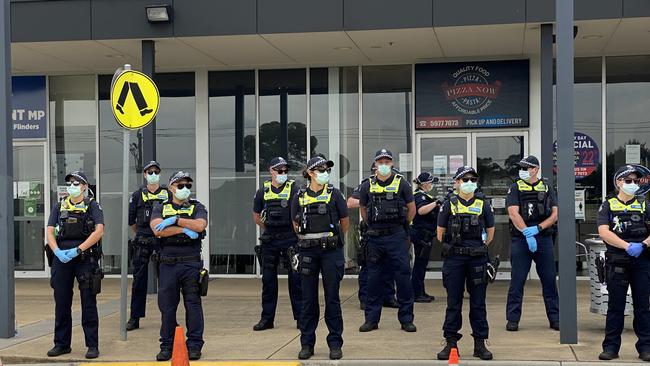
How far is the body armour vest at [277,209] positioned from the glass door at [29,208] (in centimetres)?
782

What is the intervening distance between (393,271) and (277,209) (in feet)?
5.48

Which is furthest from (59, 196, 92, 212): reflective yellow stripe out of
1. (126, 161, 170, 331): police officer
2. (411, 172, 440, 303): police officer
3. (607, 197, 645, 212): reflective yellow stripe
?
(607, 197, 645, 212): reflective yellow stripe

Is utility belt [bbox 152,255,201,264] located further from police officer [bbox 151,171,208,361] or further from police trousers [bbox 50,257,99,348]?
police trousers [bbox 50,257,99,348]

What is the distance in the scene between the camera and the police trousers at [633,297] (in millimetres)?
7195

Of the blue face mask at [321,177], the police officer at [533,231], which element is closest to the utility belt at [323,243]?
the blue face mask at [321,177]

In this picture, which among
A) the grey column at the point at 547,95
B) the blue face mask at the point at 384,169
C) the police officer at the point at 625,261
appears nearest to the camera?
the police officer at the point at 625,261

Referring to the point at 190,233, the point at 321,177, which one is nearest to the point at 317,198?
the point at 321,177

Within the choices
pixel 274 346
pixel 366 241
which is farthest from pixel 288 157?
pixel 274 346

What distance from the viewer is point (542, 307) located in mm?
10508

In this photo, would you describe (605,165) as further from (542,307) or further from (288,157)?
(288,157)

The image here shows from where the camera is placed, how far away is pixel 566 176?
7.93 m

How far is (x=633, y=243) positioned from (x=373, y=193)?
3.07 metres

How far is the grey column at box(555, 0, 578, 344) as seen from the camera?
7.90 meters

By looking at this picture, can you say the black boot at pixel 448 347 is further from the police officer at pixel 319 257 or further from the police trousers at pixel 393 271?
the police trousers at pixel 393 271
